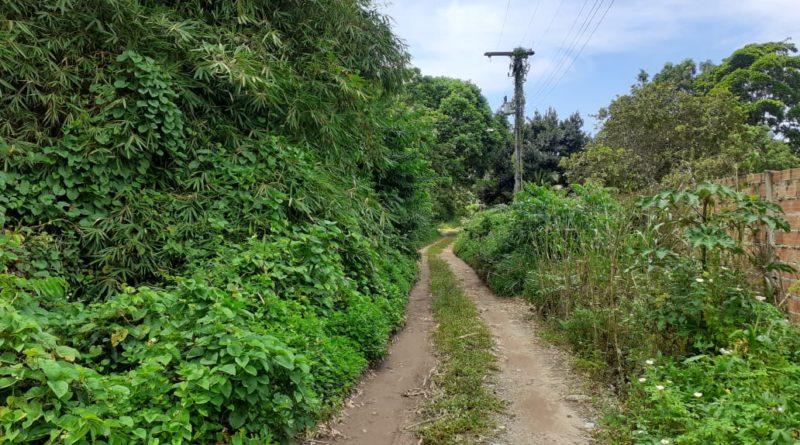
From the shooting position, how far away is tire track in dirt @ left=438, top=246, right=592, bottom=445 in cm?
309

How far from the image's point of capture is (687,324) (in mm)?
3115

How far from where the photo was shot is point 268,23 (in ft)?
17.7

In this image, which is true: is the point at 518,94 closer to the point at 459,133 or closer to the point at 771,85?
the point at 459,133

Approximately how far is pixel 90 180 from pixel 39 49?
125cm

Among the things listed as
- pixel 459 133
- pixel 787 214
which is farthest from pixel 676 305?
pixel 459 133

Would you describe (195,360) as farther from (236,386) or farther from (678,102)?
(678,102)

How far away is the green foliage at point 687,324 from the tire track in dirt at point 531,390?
331 mm

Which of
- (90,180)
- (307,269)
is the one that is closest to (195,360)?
(307,269)

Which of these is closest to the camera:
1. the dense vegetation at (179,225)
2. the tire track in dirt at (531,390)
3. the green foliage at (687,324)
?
the dense vegetation at (179,225)

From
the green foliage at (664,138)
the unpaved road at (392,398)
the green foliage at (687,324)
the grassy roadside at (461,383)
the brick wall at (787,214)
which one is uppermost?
the green foliage at (664,138)

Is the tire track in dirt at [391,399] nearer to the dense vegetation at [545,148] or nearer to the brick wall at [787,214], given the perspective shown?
the brick wall at [787,214]

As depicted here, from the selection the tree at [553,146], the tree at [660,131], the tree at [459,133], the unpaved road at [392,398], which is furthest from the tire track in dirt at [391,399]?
the tree at [553,146]

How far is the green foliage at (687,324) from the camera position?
2311 mm

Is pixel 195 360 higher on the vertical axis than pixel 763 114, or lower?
lower
